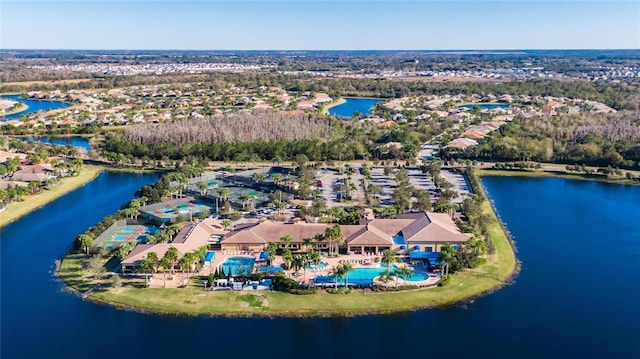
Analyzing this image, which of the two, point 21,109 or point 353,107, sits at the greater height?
point 353,107

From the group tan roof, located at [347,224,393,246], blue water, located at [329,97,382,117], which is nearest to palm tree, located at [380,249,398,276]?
tan roof, located at [347,224,393,246]

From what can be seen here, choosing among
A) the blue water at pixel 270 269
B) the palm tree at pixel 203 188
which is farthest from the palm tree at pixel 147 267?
the palm tree at pixel 203 188

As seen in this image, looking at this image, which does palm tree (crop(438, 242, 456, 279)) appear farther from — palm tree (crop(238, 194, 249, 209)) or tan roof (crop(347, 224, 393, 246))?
palm tree (crop(238, 194, 249, 209))

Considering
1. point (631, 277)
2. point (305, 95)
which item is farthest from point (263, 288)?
point (305, 95)

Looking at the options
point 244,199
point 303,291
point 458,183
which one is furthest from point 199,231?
point 458,183

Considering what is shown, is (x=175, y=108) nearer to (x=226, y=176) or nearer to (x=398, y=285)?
(x=226, y=176)

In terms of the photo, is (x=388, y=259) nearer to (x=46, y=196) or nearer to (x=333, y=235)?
(x=333, y=235)
